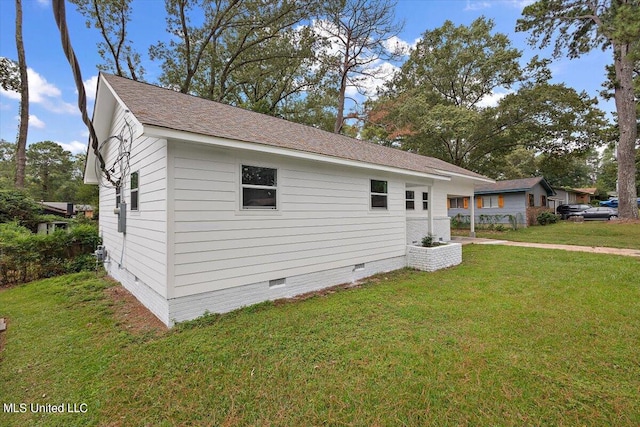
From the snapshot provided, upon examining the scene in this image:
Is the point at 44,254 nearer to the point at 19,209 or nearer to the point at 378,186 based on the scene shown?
the point at 19,209

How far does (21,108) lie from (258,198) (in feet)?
51.0

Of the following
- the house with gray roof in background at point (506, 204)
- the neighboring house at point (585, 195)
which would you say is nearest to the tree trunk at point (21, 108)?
the house with gray roof in background at point (506, 204)

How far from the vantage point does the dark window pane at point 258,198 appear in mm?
4844

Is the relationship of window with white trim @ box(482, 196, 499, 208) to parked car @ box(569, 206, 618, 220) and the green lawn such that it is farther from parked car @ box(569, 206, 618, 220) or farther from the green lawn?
parked car @ box(569, 206, 618, 220)

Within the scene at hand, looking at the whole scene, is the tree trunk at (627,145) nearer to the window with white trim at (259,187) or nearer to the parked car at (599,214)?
the parked car at (599,214)

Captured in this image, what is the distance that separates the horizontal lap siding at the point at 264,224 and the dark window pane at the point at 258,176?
0.38 feet

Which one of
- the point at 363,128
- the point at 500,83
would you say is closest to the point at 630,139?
the point at 500,83

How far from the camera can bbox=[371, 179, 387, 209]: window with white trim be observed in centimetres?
735

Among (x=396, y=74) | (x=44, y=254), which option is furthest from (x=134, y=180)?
(x=396, y=74)

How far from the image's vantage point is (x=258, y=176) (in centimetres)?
502

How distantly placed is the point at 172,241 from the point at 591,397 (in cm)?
509

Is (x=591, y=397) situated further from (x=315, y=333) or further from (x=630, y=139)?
(x=630, y=139)

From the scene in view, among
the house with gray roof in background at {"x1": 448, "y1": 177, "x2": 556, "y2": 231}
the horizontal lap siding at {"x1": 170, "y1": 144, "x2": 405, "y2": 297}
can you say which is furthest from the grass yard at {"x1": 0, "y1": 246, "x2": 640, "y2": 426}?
the house with gray roof in background at {"x1": 448, "y1": 177, "x2": 556, "y2": 231}

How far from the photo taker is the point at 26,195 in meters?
11.6
